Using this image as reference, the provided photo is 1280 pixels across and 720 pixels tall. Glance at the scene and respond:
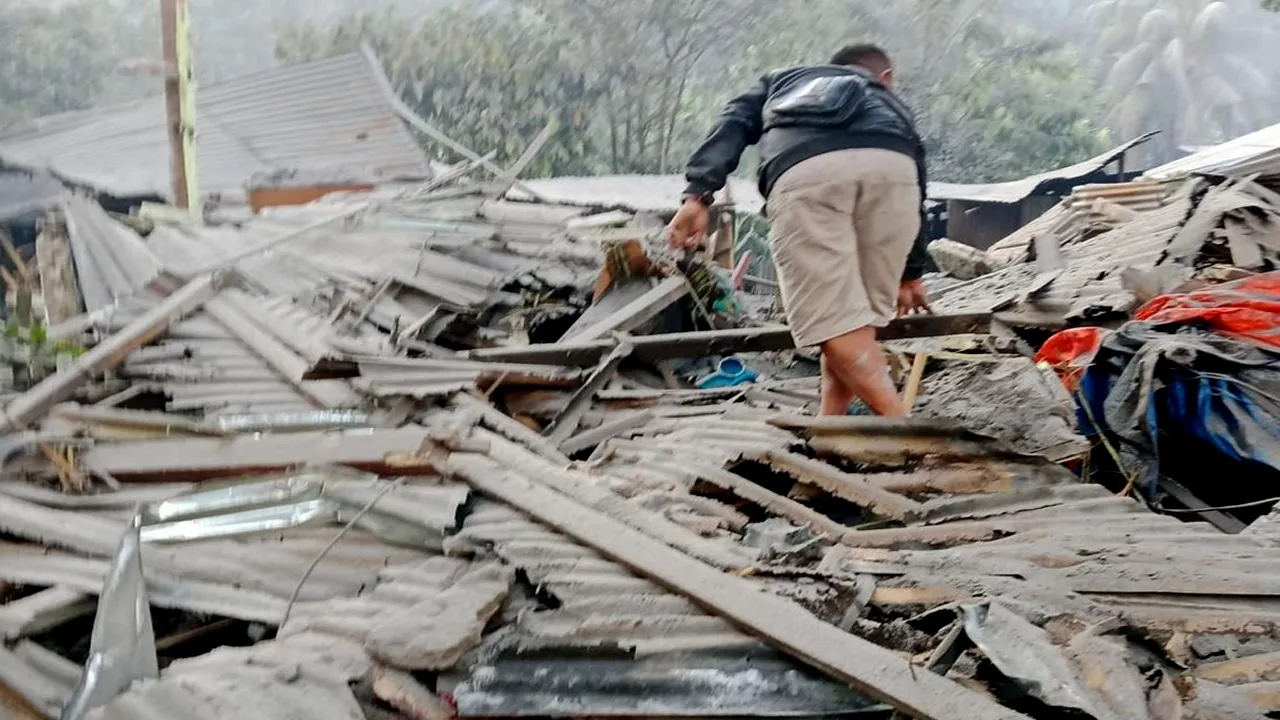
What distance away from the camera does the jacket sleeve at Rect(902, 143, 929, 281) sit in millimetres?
3625

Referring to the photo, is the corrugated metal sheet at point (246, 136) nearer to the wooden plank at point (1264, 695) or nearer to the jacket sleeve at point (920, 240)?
the jacket sleeve at point (920, 240)

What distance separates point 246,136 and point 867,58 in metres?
12.1

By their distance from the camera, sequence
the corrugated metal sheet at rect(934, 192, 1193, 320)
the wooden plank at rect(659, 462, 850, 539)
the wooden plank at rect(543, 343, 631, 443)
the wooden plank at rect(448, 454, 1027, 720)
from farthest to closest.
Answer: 1. the corrugated metal sheet at rect(934, 192, 1193, 320)
2. the wooden plank at rect(543, 343, 631, 443)
3. the wooden plank at rect(659, 462, 850, 539)
4. the wooden plank at rect(448, 454, 1027, 720)

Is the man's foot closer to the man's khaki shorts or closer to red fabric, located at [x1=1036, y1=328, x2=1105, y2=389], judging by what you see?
the man's khaki shorts

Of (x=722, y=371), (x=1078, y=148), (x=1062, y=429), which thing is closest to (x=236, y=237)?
(x=722, y=371)

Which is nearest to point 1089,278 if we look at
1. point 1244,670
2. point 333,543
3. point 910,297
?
point 910,297

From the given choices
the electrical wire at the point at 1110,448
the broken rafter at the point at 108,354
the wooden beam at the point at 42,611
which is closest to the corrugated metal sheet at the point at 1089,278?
the electrical wire at the point at 1110,448

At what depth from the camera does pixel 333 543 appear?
2.42m

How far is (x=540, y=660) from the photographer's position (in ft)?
6.15

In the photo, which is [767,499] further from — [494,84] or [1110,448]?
[494,84]

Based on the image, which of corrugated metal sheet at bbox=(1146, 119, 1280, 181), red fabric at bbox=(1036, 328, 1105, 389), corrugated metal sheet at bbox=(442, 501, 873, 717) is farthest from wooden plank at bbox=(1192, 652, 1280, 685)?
corrugated metal sheet at bbox=(1146, 119, 1280, 181)

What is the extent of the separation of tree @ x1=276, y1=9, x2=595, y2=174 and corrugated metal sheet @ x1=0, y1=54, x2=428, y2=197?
172 inches

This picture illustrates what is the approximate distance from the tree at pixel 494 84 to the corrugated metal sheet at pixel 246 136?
172 inches

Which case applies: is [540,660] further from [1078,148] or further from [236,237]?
[1078,148]
